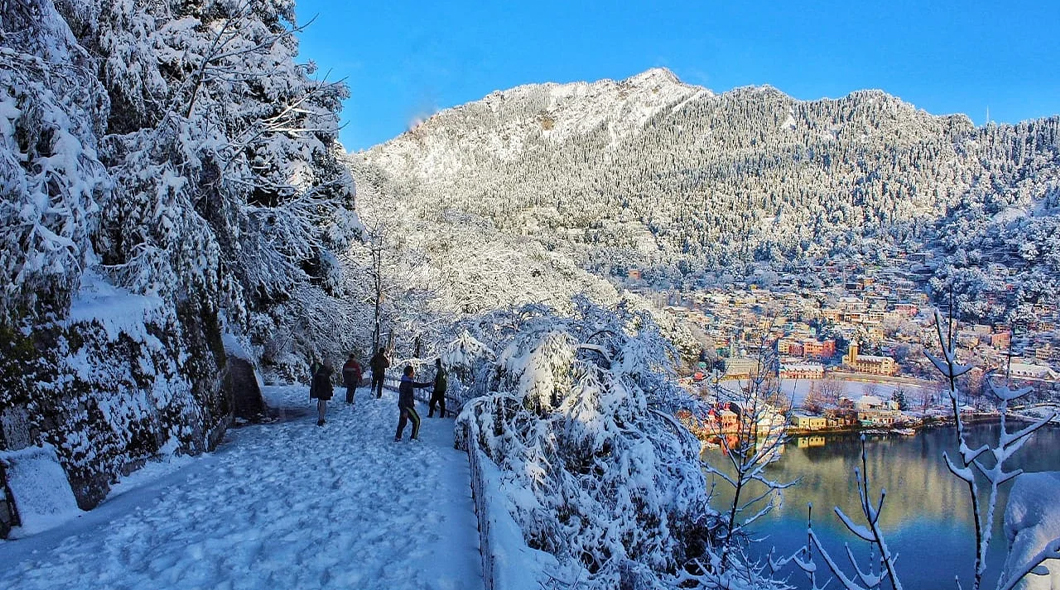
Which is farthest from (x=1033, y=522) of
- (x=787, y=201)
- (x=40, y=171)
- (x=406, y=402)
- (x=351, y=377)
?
(x=787, y=201)

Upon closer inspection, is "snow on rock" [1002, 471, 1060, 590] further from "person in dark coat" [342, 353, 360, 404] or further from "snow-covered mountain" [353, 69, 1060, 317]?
"snow-covered mountain" [353, 69, 1060, 317]

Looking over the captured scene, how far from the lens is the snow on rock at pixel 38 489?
576 cm

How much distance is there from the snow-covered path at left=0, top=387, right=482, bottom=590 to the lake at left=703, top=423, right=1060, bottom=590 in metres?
16.2

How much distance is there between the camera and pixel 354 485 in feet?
26.3

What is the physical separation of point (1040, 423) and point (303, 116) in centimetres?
1781

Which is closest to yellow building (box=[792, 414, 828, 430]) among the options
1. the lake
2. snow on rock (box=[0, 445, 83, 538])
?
the lake

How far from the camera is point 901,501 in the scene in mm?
30984

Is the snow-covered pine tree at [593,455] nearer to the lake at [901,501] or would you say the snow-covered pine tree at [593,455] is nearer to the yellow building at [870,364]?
the lake at [901,501]

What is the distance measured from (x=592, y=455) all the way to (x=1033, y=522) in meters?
6.53

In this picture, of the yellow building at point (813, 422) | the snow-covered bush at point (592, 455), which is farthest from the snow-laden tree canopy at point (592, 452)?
the yellow building at point (813, 422)

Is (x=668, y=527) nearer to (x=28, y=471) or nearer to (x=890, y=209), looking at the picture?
(x=28, y=471)

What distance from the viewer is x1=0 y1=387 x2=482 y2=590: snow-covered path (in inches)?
203

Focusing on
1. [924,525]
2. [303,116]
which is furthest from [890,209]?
[303,116]

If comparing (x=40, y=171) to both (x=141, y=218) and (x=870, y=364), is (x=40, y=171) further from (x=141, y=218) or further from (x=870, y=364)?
(x=870, y=364)
